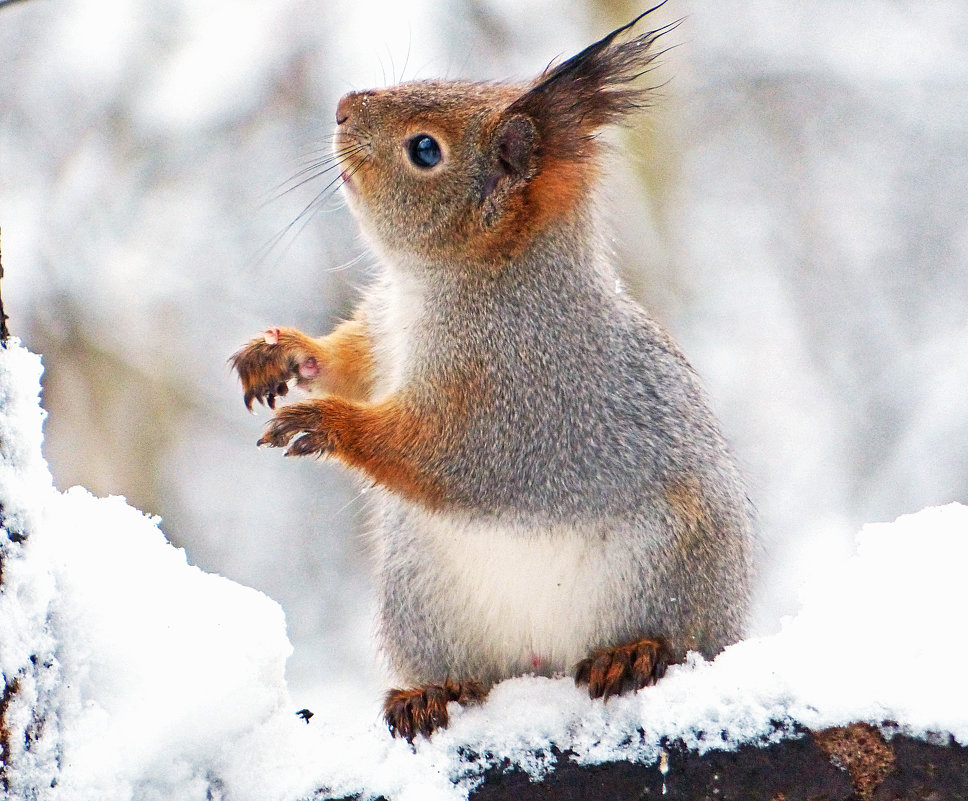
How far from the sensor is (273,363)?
3068 mm

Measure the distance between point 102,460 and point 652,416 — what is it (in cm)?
228

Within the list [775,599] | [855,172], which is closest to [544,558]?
[775,599]

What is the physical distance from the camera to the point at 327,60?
425cm

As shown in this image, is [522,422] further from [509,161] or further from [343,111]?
[343,111]

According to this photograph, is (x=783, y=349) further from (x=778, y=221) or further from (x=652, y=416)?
(x=652, y=416)

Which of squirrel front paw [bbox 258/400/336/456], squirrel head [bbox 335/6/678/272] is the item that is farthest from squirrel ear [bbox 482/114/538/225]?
squirrel front paw [bbox 258/400/336/456]

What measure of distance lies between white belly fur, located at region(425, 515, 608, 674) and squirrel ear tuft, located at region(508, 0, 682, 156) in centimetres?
88

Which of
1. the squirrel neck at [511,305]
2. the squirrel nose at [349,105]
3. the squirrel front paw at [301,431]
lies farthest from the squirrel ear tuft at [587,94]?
the squirrel front paw at [301,431]

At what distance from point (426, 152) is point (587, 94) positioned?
16.5 inches

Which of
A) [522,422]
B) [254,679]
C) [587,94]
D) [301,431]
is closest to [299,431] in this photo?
[301,431]

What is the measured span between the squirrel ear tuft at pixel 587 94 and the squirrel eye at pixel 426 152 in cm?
21

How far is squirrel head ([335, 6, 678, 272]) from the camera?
262 cm

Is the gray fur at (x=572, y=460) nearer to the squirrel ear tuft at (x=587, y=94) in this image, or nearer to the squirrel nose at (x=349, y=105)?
the squirrel ear tuft at (x=587, y=94)

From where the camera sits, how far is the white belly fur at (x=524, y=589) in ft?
8.33
